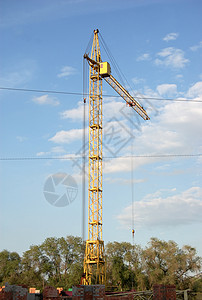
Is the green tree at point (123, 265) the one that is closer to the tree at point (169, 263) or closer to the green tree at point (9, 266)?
the tree at point (169, 263)

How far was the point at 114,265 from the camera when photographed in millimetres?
58062

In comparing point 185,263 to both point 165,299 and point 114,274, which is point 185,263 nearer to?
point 114,274

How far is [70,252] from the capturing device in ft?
206

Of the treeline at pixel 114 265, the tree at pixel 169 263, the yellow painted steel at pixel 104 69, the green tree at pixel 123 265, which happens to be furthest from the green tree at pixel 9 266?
the yellow painted steel at pixel 104 69

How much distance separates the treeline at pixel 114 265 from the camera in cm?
5028

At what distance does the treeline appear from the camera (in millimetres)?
50281

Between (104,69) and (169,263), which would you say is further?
(169,263)

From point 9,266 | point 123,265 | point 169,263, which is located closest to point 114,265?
point 123,265

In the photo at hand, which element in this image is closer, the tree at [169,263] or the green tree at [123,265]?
the tree at [169,263]

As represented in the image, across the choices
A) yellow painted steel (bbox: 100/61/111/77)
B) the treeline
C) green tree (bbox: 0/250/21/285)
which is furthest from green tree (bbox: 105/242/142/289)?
yellow painted steel (bbox: 100/61/111/77)

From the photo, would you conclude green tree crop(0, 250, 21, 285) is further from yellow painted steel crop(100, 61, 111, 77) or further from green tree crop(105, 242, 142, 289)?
yellow painted steel crop(100, 61, 111, 77)

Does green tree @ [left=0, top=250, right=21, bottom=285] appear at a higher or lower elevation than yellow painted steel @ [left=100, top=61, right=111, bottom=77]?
lower

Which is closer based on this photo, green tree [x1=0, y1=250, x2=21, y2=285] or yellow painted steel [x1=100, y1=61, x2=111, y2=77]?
yellow painted steel [x1=100, y1=61, x2=111, y2=77]

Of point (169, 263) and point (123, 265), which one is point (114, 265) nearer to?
point (123, 265)
